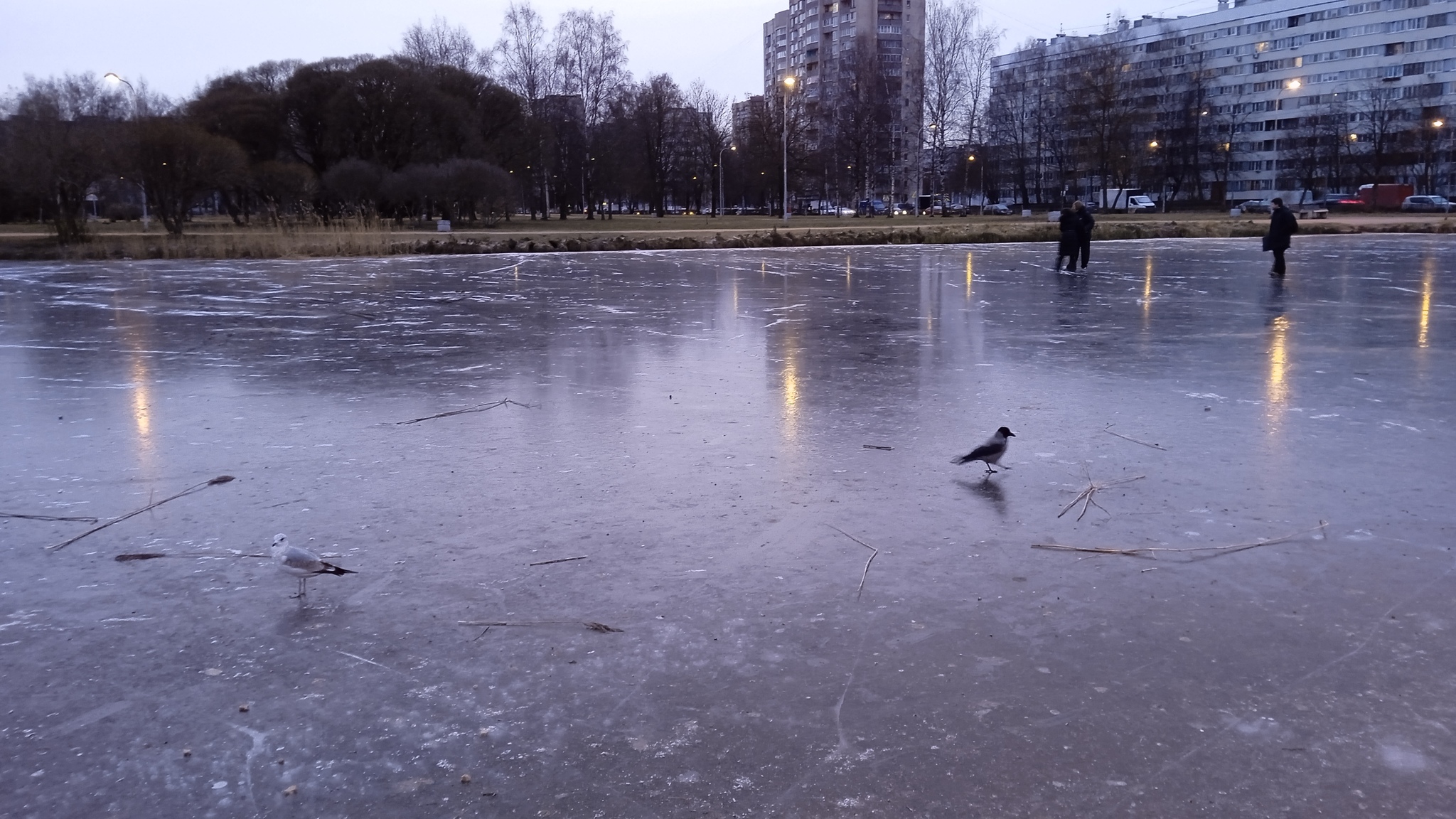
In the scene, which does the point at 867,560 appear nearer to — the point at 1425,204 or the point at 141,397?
the point at 141,397

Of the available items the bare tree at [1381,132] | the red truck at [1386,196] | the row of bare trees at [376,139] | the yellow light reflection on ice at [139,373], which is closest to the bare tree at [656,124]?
the row of bare trees at [376,139]

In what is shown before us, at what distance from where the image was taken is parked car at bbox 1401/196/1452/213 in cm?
6900

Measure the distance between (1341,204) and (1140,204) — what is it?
608 inches

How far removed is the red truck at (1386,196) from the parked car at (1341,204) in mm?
423

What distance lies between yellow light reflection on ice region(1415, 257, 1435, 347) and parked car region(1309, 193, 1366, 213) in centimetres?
5241

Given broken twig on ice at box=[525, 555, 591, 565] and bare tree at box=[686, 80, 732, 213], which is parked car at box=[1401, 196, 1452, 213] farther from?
broken twig on ice at box=[525, 555, 591, 565]

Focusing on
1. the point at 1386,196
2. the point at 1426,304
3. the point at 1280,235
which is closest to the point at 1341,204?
the point at 1386,196

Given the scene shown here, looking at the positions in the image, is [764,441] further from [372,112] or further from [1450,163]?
[1450,163]

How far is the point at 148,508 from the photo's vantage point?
19.1ft

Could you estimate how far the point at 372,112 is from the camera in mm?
59844

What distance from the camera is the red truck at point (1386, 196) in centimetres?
7212

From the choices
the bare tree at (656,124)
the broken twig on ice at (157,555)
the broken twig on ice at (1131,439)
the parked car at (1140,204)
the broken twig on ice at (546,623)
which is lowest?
the broken twig on ice at (546,623)

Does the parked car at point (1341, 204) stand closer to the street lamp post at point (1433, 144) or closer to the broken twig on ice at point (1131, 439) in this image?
the street lamp post at point (1433, 144)

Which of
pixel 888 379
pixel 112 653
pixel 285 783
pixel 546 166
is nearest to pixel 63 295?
pixel 888 379
